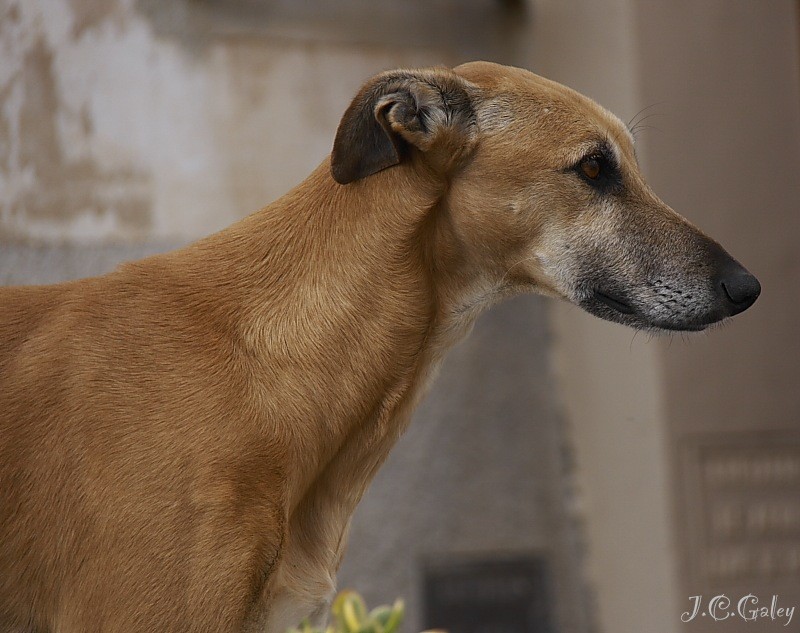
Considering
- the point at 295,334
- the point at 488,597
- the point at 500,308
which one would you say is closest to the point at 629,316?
the point at 295,334

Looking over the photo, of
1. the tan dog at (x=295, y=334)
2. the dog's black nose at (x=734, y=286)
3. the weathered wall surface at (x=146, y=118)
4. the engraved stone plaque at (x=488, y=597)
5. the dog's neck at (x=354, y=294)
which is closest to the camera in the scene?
the tan dog at (x=295, y=334)

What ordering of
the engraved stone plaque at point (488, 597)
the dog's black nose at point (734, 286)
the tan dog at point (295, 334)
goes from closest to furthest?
the tan dog at point (295, 334), the dog's black nose at point (734, 286), the engraved stone plaque at point (488, 597)

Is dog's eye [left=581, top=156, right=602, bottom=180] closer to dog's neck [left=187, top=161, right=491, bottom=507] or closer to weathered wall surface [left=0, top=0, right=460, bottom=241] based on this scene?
dog's neck [left=187, top=161, right=491, bottom=507]

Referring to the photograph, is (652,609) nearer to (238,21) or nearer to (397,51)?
(397,51)

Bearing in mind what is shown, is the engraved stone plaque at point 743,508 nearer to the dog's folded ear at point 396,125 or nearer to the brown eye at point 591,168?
the brown eye at point 591,168

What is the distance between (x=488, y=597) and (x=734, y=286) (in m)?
3.22

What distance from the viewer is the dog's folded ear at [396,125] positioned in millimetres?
2393

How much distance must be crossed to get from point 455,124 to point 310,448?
0.90 m

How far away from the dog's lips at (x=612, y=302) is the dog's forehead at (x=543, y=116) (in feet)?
1.20

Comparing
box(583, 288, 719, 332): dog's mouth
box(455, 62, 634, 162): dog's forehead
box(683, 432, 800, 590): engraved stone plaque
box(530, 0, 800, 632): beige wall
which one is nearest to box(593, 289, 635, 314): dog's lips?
box(583, 288, 719, 332): dog's mouth

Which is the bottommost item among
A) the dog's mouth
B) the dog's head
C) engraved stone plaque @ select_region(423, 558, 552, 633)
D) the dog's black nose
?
engraved stone plaque @ select_region(423, 558, 552, 633)

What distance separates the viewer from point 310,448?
91.9 inches

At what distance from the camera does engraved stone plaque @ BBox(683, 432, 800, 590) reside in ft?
15.8

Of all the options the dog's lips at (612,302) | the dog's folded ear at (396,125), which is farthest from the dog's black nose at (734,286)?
the dog's folded ear at (396,125)
